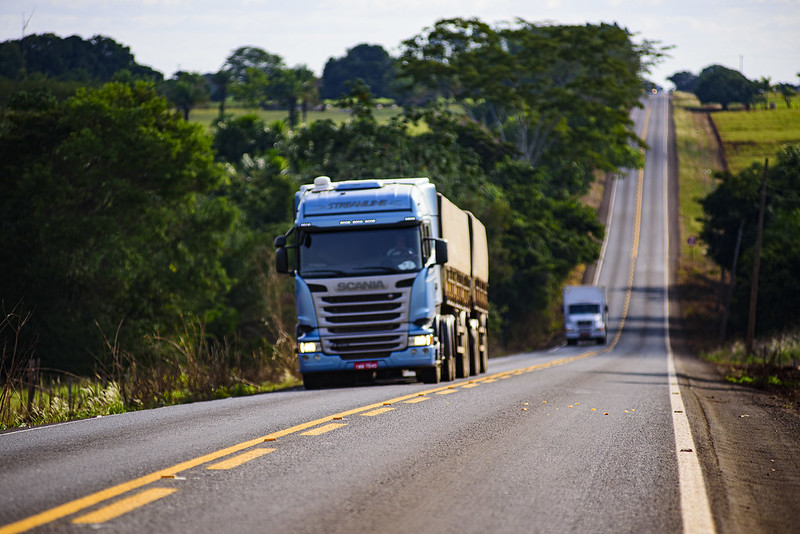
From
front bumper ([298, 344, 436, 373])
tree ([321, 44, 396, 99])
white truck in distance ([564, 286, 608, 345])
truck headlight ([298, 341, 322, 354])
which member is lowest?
white truck in distance ([564, 286, 608, 345])

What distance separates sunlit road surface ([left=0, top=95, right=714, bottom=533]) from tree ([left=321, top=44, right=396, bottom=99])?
544ft

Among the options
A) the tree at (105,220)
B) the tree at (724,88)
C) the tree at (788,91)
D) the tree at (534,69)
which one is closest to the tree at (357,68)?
the tree at (724,88)

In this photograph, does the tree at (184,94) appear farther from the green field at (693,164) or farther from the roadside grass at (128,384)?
the roadside grass at (128,384)

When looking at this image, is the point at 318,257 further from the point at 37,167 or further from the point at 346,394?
the point at 37,167

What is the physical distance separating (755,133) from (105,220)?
90.0 m

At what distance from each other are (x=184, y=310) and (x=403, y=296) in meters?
22.0

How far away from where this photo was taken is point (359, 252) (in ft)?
59.1

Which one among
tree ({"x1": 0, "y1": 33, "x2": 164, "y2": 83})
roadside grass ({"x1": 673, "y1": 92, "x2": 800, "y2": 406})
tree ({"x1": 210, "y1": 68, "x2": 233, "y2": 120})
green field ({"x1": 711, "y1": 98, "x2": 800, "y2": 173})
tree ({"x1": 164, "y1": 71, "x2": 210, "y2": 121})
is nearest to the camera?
roadside grass ({"x1": 673, "y1": 92, "x2": 800, "y2": 406})

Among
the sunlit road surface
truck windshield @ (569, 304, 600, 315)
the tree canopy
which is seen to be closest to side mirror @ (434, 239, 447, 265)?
the sunlit road surface

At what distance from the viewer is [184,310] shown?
38344 millimetres

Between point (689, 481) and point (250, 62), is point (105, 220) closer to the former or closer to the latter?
point (689, 481)

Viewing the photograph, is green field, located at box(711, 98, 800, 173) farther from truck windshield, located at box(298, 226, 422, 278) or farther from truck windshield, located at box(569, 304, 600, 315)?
truck windshield, located at box(298, 226, 422, 278)

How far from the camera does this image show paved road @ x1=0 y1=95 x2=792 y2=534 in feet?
19.9

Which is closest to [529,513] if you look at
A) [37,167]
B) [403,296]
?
[403,296]
